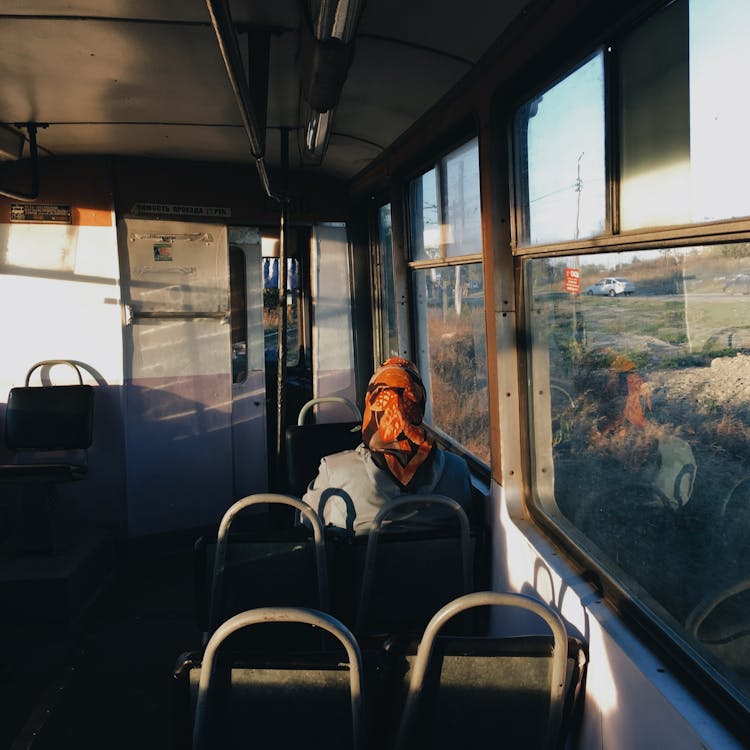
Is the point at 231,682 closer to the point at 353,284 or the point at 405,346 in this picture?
the point at 405,346

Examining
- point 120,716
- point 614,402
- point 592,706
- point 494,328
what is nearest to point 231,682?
point 592,706

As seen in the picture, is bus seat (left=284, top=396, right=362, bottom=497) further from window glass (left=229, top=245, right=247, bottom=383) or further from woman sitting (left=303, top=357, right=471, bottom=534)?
window glass (left=229, top=245, right=247, bottom=383)

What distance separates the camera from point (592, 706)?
1.86 metres

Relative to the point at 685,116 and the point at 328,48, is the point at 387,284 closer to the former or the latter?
the point at 328,48

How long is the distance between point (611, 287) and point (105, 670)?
9.88ft

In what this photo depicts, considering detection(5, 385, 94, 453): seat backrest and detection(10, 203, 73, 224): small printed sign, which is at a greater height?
detection(10, 203, 73, 224): small printed sign

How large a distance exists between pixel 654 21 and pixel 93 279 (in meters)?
4.16

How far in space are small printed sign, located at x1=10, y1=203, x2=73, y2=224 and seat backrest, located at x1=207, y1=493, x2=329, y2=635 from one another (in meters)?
3.39

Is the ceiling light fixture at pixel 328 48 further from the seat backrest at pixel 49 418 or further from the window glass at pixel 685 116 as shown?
the seat backrest at pixel 49 418

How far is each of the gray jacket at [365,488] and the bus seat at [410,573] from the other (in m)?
0.29

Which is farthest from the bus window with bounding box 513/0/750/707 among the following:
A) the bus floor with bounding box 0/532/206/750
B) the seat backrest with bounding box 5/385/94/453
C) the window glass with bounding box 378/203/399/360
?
the seat backrest with bounding box 5/385/94/453

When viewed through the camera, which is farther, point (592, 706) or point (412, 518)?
point (412, 518)

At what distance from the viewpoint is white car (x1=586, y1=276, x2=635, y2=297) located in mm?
1828

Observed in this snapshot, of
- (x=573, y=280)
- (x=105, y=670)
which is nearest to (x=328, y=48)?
(x=573, y=280)
